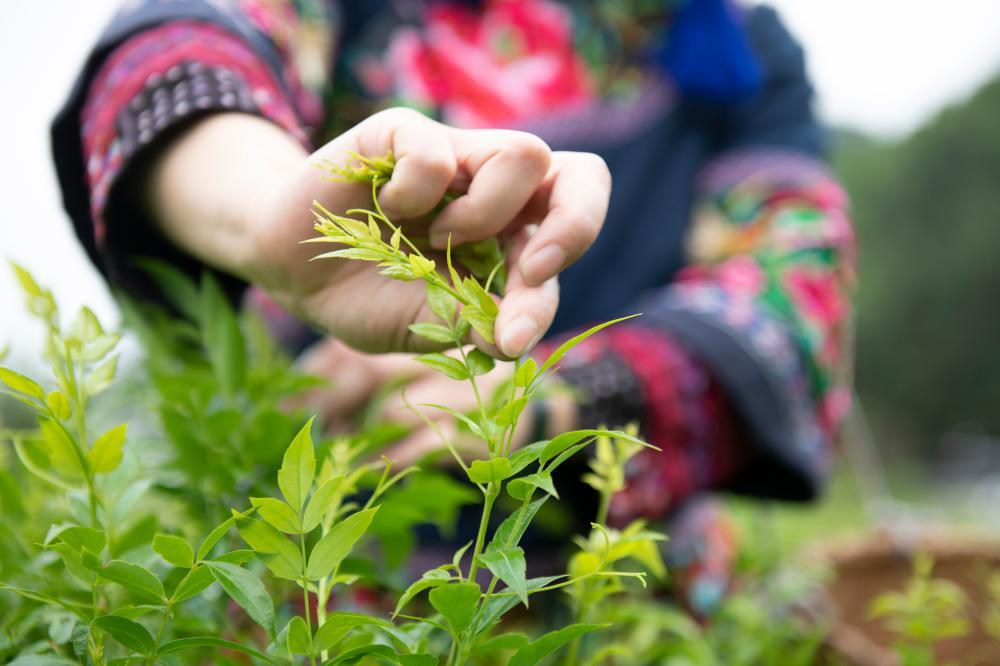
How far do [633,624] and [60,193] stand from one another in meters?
0.51

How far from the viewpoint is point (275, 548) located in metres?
0.25

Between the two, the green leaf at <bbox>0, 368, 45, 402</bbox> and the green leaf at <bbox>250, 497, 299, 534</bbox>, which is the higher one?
the green leaf at <bbox>0, 368, 45, 402</bbox>

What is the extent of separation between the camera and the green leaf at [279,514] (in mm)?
245

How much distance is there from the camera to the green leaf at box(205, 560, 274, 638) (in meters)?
0.25

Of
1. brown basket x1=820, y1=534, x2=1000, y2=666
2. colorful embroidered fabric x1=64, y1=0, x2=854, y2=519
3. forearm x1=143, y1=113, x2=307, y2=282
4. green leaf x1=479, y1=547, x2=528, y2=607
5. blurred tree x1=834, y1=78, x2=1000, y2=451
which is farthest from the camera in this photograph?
blurred tree x1=834, y1=78, x2=1000, y2=451

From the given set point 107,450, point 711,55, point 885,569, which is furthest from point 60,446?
point 885,569

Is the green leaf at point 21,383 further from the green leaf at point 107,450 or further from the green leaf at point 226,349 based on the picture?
the green leaf at point 226,349

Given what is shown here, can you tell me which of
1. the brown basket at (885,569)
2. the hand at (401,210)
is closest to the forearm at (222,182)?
the hand at (401,210)

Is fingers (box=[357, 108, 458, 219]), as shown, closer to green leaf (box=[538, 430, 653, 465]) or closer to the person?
the person

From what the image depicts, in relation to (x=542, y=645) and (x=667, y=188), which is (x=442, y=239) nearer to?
(x=542, y=645)

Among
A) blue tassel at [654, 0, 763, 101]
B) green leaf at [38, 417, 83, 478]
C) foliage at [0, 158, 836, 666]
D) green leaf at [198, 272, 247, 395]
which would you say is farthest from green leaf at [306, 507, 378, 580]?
blue tassel at [654, 0, 763, 101]

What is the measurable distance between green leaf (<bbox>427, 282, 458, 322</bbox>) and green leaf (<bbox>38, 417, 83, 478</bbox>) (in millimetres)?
134

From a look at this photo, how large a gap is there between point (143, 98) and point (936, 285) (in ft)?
29.7

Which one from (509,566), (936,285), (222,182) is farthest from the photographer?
(936,285)
